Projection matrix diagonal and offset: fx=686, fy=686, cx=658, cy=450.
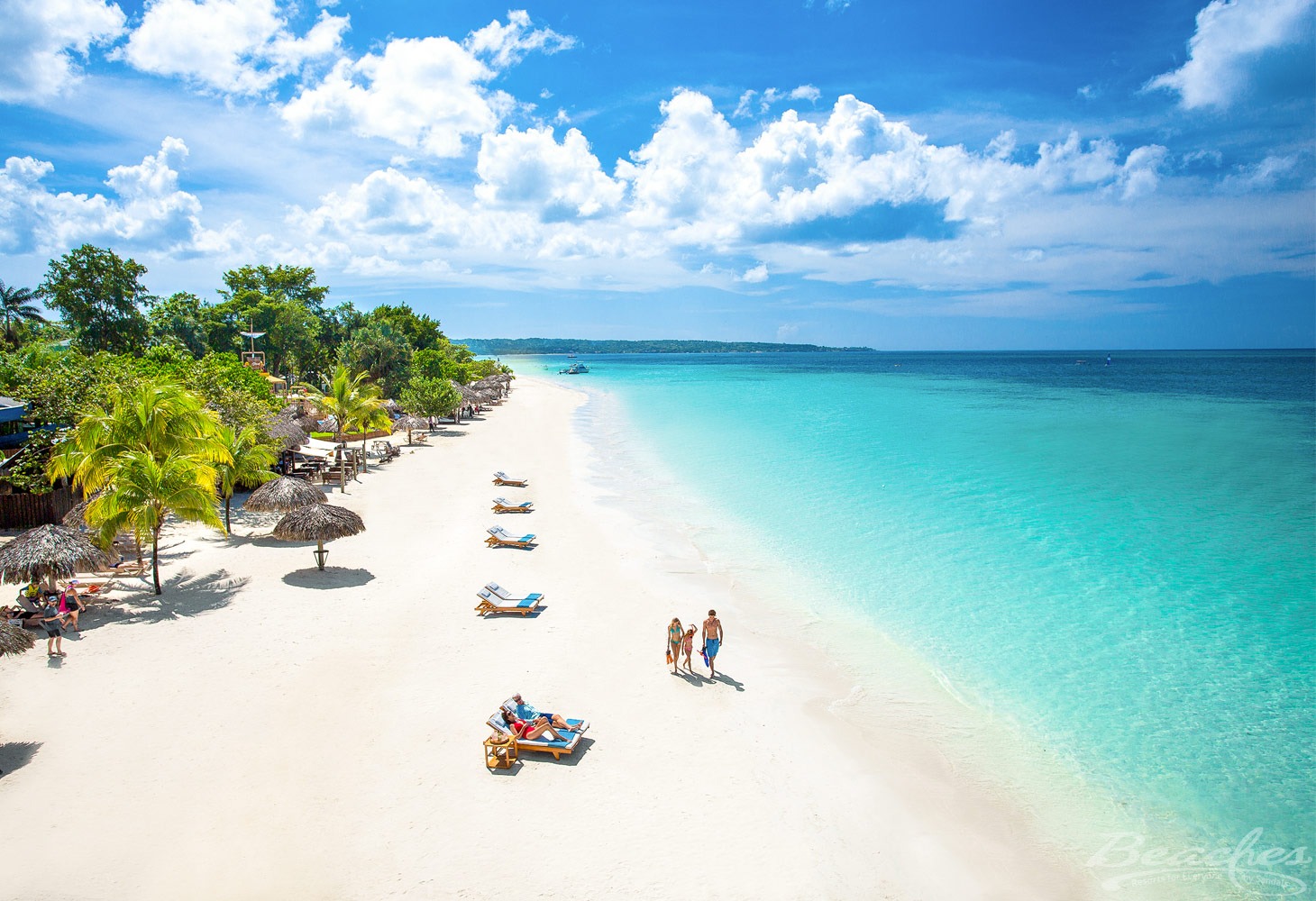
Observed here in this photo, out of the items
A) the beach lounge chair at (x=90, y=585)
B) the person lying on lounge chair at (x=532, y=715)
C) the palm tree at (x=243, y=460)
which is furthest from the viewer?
the palm tree at (x=243, y=460)

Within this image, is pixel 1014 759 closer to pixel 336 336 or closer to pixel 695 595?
pixel 695 595

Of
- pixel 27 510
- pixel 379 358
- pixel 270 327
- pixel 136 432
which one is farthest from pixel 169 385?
pixel 270 327

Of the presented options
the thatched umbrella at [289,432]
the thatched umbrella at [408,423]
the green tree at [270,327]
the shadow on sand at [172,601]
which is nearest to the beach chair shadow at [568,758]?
the shadow on sand at [172,601]

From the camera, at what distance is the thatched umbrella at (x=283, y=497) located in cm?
1577

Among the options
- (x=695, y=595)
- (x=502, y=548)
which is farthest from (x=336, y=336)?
(x=695, y=595)

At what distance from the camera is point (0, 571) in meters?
11.1

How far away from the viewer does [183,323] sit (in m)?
42.5

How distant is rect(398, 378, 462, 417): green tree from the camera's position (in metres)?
38.3

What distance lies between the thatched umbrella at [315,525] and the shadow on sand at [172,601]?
1.37 metres

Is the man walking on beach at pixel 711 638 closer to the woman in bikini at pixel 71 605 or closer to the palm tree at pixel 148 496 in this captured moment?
the palm tree at pixel 148 496

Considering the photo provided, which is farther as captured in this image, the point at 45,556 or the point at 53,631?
the point at 45,556

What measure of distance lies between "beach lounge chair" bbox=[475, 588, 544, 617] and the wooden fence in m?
12.0

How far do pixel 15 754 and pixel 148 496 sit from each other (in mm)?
5529

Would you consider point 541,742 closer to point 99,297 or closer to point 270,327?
point 99,297
